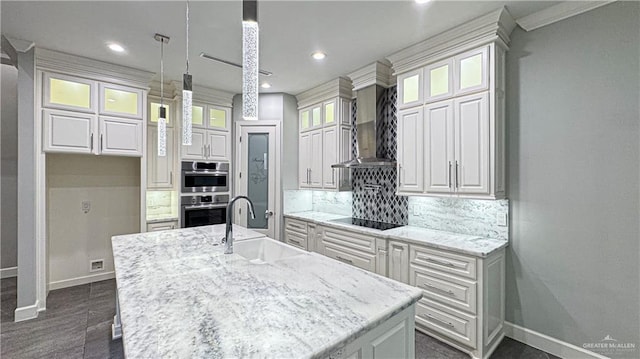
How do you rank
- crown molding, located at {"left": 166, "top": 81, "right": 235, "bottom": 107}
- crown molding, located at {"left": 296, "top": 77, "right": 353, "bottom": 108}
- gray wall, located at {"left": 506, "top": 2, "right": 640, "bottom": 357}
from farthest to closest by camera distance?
crown molding, located at {"left": 166, "top": 81, "right": 235, "bottom": 107} → crown molding, located at {"left": 296, "top": 77, "right": 353, "bottom": 108} → gray wall, located at {"left": 506, "top": 2, "right": 640, "bottom": 357}

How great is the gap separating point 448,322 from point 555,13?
8.90 ft

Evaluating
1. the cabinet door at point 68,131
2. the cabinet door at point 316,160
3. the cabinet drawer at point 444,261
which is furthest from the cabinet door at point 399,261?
the cabinet door at point 68,131

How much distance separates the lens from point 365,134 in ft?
11.9

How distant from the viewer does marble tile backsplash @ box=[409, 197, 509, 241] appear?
104 inches

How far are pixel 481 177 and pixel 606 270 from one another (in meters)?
1.07

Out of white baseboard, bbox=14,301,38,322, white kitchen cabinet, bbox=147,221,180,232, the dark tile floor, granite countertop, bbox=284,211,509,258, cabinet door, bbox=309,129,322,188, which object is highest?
cabinet door, bbox=309,129,322,188

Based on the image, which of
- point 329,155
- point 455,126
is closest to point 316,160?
point 329,155

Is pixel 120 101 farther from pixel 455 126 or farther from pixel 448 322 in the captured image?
pixel 448 322

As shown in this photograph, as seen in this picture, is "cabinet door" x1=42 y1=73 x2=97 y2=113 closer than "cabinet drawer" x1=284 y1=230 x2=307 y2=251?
Yes

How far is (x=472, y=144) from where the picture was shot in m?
2.50

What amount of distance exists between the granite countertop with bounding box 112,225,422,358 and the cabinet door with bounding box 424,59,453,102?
1.98 meters

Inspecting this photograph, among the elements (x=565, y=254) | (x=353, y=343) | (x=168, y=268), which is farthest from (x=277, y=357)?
(x=565, y=254)

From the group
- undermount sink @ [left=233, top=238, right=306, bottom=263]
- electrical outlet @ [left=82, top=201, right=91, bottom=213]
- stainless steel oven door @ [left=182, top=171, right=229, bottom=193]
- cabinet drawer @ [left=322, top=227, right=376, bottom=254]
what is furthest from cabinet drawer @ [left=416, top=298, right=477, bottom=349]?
electrical outlet @ [left=82, top=201, right=91, bottom=213]

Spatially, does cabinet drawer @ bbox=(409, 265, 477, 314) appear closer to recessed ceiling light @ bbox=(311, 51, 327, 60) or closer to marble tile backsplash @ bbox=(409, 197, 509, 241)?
marble tile backsplash @ bbox=(409, 197, 509, 241)
